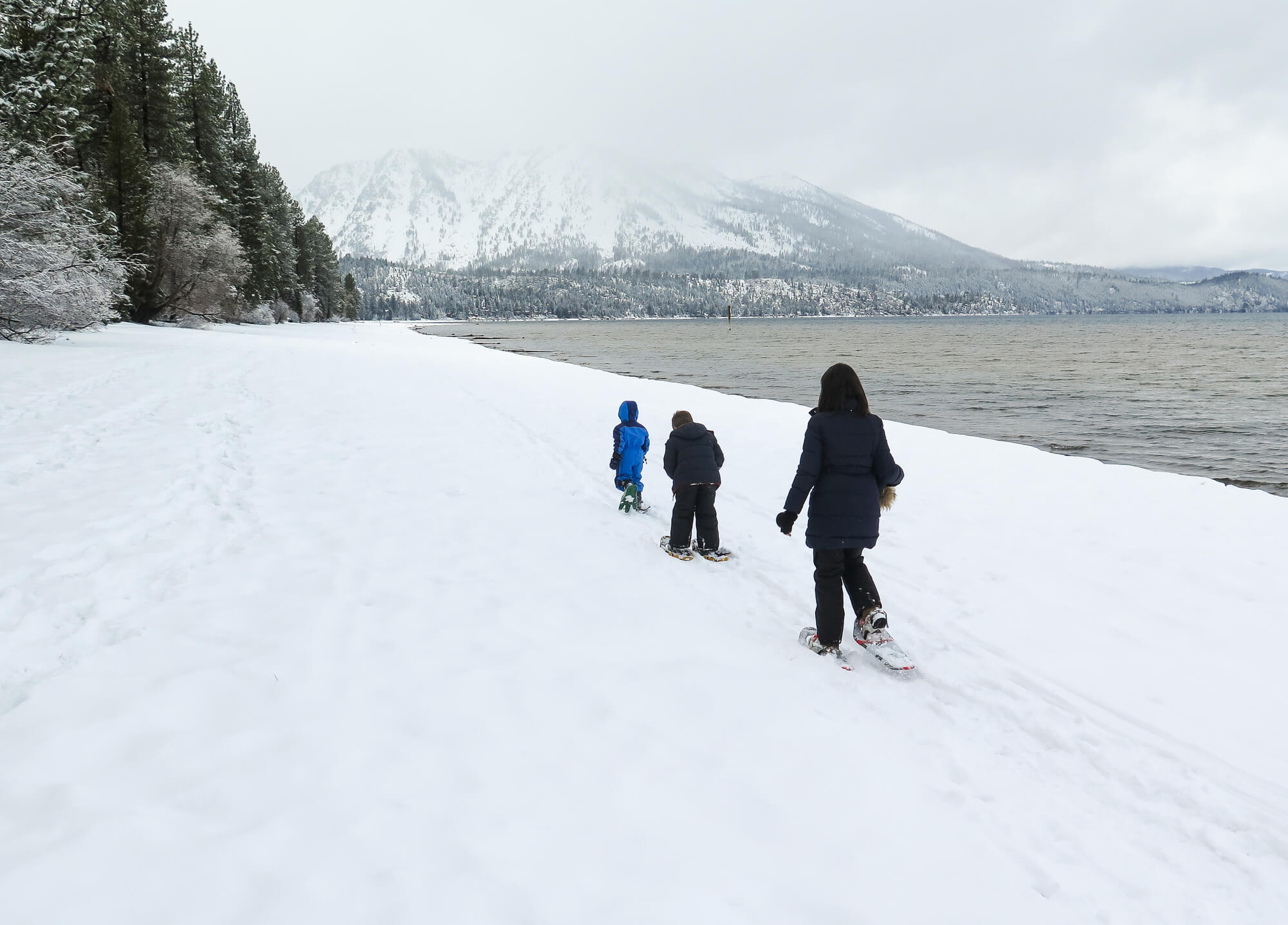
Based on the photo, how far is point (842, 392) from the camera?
15.7 feet

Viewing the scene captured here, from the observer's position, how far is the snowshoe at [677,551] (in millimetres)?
7056

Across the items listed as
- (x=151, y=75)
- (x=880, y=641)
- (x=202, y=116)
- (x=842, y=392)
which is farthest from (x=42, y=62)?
(x=880, y=641)

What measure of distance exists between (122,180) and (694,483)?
35.0 metres

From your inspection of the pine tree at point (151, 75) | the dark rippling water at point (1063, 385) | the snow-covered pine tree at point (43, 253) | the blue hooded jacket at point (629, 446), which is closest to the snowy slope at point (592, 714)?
the blue hooded jacket at point (629, 446)

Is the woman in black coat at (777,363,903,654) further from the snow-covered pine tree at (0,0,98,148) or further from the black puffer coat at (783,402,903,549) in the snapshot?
the snow-covered pine tree at (0,0,98,148)

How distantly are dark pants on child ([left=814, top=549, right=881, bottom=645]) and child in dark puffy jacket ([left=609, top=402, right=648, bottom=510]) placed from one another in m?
3.99

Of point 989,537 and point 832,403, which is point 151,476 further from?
point 989,537

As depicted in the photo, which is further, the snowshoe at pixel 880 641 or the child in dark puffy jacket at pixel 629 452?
the child in dark puffy jacket at pixel 629 452

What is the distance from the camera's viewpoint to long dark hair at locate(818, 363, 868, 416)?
4766 mm

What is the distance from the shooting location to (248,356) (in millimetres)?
22906

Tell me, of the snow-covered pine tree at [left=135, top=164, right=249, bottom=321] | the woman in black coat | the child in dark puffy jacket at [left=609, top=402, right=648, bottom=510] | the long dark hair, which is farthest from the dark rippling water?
the snow-covered pine tree at [left=135, top=164, right=249, bottom=321]

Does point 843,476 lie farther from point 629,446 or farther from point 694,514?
point 629,446

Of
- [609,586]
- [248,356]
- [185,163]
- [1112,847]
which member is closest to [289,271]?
[185,163]

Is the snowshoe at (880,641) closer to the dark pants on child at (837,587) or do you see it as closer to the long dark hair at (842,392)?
the dark pants on child at (837,587)
